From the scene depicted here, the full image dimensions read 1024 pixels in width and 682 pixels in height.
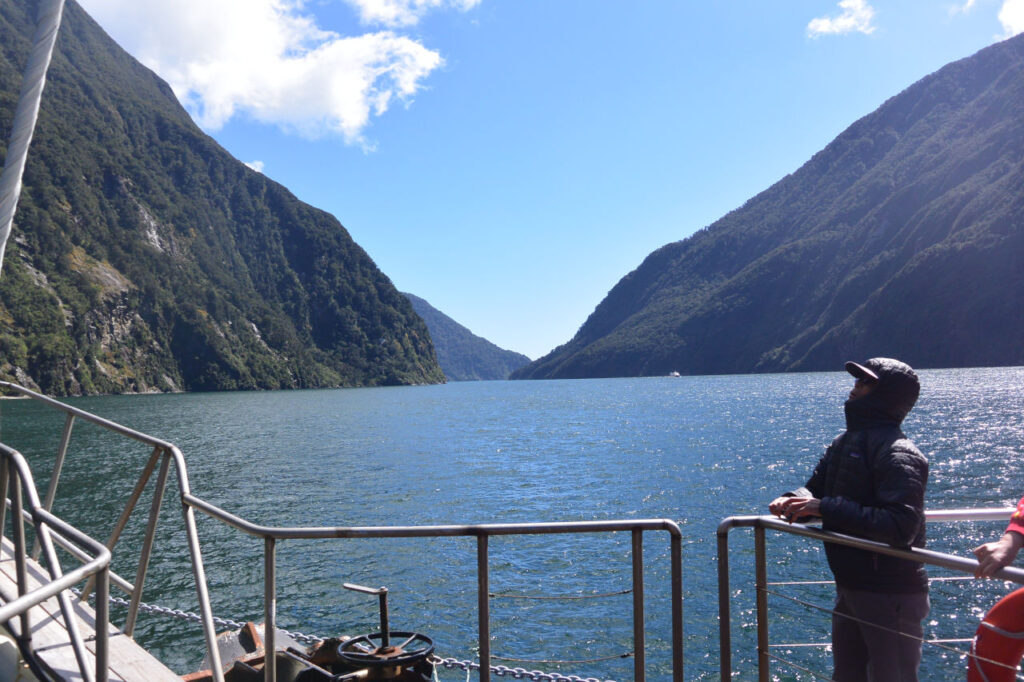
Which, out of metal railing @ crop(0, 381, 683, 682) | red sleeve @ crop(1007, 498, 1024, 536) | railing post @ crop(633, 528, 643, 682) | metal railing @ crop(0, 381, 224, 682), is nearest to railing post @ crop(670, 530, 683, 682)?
metal railing @ crop(0, 381, 683, 682)

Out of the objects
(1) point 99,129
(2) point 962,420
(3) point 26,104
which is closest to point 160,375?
(1) point 99,129

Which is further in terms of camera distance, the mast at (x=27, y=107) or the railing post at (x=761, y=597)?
the railing post at (x=761, y=597)

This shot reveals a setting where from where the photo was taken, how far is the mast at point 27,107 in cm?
269

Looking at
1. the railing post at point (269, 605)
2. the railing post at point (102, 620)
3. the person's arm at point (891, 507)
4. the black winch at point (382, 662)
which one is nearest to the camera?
the railing post at point (102, 620)

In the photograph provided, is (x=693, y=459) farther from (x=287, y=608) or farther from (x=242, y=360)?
(x=242, y=360)

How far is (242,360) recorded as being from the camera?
166000 millimetres

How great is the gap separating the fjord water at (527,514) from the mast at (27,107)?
3862 mm

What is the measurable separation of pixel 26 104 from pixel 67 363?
124 metres

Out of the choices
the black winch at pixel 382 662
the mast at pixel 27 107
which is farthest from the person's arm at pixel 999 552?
the mast at pixel 27 107

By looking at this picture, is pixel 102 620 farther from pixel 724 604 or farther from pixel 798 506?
pixel 798 506

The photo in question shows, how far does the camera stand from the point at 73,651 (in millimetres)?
3188

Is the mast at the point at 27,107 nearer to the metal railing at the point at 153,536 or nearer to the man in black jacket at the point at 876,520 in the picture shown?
the metal railing at the point at 153,536

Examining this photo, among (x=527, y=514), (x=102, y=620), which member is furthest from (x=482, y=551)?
(x=527, y=514)

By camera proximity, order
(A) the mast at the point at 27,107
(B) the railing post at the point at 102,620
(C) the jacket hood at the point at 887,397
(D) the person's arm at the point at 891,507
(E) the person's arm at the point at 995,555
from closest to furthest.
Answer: (B) the railing post at the point at 102,620 < (E) the person's arm at the point at 995,555 < (A) the mast at the point at 27,107 < (D) the person's arm at the point at 891,507 < (C) the jacket hood at the point at 887,397
